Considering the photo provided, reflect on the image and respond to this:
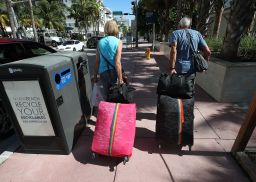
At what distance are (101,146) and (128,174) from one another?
0.52m

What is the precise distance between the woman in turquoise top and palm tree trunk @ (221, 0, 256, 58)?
3.71 metres

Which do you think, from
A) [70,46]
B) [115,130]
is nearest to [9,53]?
[115,130]

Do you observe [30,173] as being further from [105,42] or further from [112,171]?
[105,42]

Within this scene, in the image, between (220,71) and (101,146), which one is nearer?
(101,146)

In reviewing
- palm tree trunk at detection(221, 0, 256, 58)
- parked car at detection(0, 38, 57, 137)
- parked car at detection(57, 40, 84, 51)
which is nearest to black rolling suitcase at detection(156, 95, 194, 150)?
parked car at detection(0, 38, 57, 137)

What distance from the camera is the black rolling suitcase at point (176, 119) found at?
3.01 m

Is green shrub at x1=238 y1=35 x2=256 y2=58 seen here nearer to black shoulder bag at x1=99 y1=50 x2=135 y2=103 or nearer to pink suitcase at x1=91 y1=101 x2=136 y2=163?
black shoulder bag at x1=99 y1=50 x2=135 y2=103

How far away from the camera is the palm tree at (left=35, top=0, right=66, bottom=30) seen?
45.2 meters

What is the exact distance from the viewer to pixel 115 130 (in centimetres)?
284

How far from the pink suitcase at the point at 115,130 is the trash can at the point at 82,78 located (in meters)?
0.96

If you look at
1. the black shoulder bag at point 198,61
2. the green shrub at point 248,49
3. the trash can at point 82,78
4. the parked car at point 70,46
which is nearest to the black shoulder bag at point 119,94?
the trash can at point 82,78

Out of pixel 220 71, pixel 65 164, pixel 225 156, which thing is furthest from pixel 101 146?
pixel 220 71

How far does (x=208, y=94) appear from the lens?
584 cm

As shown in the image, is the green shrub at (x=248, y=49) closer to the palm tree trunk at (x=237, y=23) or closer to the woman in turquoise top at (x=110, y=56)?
the palm tree trunk at (x=237, y=23)
